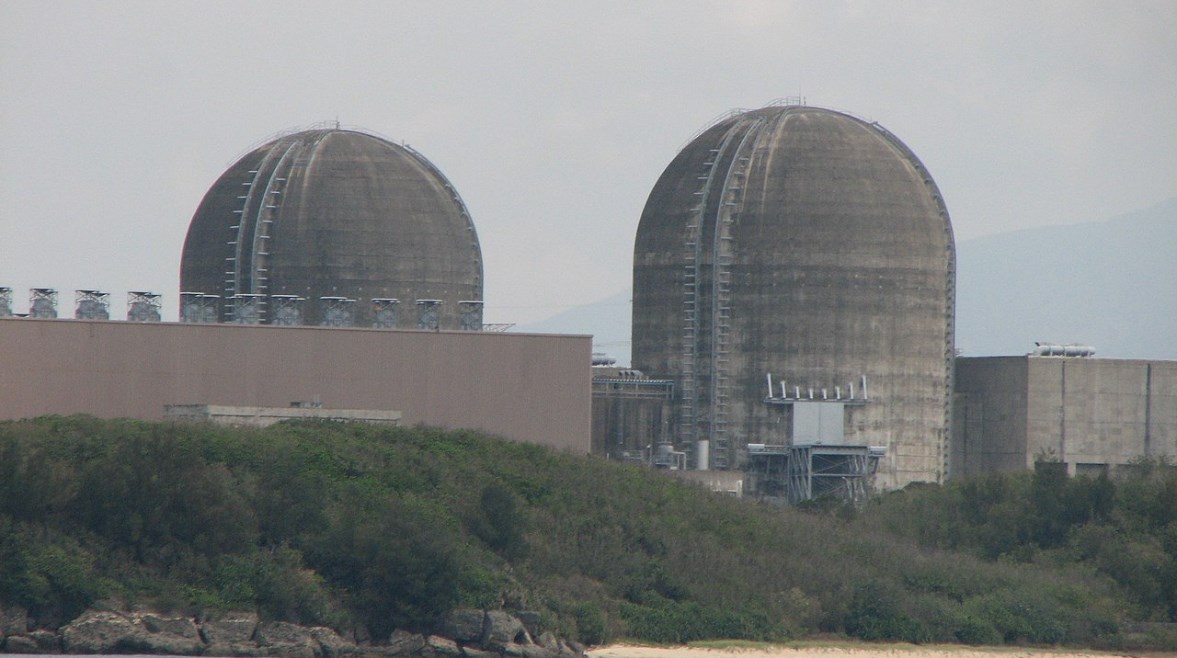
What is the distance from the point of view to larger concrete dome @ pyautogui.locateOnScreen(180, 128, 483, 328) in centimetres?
7506

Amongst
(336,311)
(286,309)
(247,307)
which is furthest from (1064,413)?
(247,307)

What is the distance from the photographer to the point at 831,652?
1924 inches

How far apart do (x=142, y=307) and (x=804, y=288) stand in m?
23.4

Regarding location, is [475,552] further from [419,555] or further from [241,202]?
[241,202]

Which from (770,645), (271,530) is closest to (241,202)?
(271,530)

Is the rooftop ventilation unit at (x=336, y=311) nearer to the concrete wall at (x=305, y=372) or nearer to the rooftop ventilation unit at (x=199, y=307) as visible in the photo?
the rooftop ventilation unit at (x=199, y=307)

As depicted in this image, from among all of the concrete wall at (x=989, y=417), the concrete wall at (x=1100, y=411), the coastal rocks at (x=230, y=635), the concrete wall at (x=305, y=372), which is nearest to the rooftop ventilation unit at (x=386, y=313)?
the concrete wall at (x=305, y=372)

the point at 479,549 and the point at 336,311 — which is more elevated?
the point at 336,311

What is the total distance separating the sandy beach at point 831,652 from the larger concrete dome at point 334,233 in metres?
27.7

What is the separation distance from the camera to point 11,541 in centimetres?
4584

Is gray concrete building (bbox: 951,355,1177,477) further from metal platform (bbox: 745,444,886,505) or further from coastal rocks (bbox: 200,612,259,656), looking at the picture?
coastal rocks (bbox: 200,612,259,656)

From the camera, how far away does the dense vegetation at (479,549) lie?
46844mm

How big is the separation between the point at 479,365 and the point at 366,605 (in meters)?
17.1

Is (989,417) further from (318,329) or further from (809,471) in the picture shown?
(318,329)
